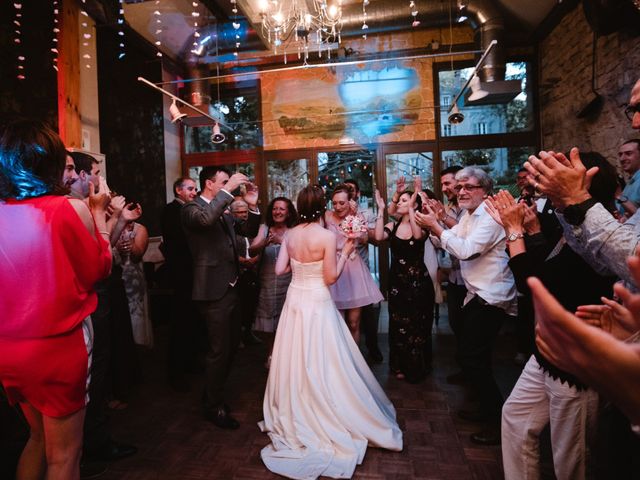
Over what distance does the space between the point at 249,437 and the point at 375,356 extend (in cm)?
160

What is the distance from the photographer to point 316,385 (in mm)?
2260

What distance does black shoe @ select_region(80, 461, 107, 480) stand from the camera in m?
2.04

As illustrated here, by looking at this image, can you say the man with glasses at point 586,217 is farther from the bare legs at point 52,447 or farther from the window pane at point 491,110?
the window pane at point 491,110

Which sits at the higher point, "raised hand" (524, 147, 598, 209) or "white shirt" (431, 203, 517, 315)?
"raised hand" (524, 147, 598, 209)

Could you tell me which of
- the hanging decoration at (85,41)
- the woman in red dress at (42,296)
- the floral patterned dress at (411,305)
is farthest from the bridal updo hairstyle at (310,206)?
the hanging decoration at (85,41)

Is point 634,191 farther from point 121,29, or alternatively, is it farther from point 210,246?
point 121,29

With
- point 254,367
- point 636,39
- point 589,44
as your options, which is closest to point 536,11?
point 589,44

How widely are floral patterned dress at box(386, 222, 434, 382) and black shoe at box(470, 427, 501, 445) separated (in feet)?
2.87

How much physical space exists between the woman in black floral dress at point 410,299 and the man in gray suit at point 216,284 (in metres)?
1.39

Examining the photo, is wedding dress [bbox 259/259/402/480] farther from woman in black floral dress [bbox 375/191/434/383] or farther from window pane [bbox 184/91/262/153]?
window pane [bbox 184/91/262/153]

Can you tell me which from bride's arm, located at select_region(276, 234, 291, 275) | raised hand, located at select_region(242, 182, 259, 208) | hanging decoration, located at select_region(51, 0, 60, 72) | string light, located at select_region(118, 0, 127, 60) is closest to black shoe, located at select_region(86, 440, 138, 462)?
bride's arm, located at select_region(276, 234, 291, 275)

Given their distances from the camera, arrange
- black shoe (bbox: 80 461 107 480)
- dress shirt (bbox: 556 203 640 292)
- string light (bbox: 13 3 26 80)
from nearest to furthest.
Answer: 1. dress shirt (bbox: 556 203 640 292)
2. black shoe (bbox: 80 461 107 480)
3. string light (bbox: 13 3 26 80)

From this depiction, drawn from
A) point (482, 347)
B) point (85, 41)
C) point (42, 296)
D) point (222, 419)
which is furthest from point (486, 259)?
point (85, 41)

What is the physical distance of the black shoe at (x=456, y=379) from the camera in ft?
10.3
